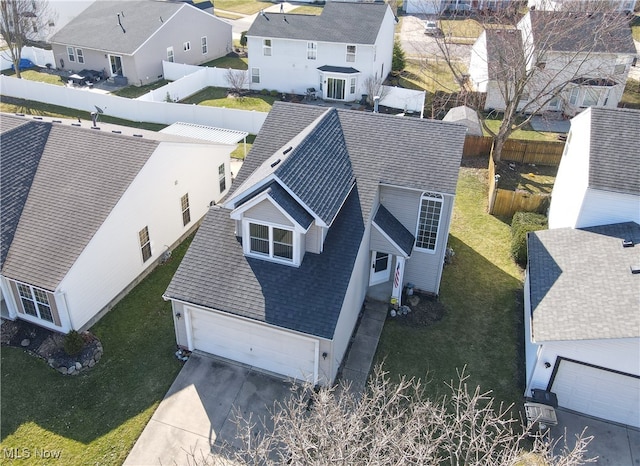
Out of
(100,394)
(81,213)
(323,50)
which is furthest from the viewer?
(323,50)

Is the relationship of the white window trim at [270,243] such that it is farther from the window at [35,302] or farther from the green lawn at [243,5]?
the green lawn at [243,5]

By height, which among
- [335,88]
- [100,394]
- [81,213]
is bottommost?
[100,394]

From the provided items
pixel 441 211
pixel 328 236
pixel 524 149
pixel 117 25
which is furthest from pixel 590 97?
pixel 117 25

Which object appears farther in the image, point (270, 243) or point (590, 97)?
point (590, 97)

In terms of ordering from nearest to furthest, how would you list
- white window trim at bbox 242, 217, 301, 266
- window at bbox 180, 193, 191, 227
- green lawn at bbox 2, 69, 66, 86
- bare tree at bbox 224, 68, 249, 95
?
white window trim at bbox 242, 217, 301, 266
window at bbox 180, 193, 191, 227
bare tree at bbox 224, 68, 249, 95
green lawn at bbox 2, 69, 66, 86

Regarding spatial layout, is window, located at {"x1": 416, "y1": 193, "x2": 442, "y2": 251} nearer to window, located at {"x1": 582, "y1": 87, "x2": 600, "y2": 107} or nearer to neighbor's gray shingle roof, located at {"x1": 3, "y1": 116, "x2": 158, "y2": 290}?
neighbor's gray shingle roof, located at {"x1": 3, "y1": 116, "x2": 158, "y2": 290}

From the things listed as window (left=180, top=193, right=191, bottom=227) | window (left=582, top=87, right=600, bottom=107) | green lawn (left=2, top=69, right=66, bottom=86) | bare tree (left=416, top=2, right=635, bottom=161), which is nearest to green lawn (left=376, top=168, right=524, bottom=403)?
window (left=180, top=193, right=191, bottom=227)

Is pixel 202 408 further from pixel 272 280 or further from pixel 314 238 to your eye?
pixel 314 238

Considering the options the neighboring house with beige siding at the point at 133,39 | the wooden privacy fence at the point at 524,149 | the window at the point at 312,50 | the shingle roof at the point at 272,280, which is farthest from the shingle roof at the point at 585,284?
the neighboring house with beige siding at the point at 133,39
